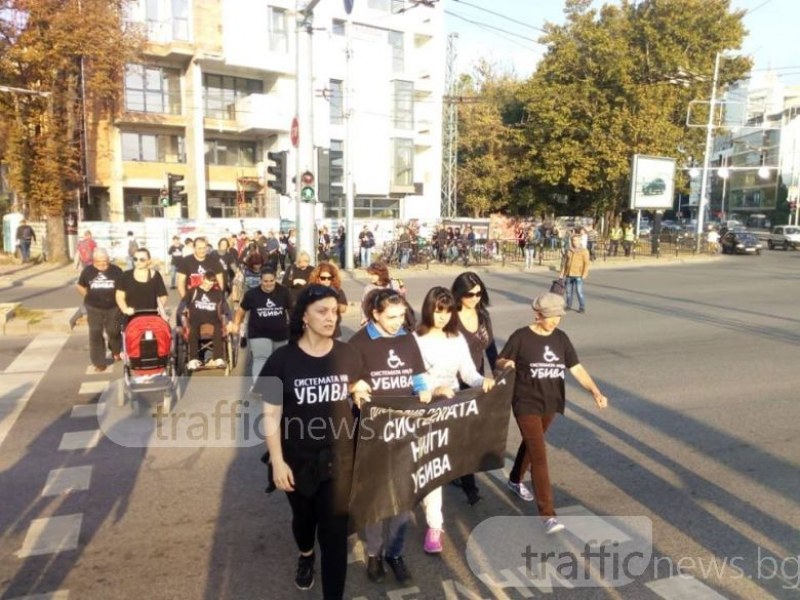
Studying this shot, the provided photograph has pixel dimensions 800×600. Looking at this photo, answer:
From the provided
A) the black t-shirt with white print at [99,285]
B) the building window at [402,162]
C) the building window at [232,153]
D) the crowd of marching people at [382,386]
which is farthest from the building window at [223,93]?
the crowd of marching people at [382,386]

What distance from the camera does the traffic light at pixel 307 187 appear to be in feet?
47.8

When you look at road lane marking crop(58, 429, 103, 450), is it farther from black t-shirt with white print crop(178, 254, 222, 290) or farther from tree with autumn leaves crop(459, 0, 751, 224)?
tree with autumn leaves crop(459, 0, 751, 224)

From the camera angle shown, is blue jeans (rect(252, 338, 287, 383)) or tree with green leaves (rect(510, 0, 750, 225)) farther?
tree with green leaves (rect(510, 0, 750, 225))

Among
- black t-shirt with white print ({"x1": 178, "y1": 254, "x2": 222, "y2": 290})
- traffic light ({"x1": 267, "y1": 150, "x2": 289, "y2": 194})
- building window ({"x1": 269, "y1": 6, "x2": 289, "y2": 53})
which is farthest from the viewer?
building window ({"x1": 269, "y1": 6, "x2": 289, "y2": 53})

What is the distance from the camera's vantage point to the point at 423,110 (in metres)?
42.9

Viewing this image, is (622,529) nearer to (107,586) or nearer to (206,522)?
(206,522)

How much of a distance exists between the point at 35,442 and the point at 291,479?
13.6 ft

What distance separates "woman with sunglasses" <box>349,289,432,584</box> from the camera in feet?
13.0

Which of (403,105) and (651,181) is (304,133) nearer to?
(651,181)

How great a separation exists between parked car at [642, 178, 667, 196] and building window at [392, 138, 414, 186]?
13828mm

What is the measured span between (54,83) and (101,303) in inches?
843

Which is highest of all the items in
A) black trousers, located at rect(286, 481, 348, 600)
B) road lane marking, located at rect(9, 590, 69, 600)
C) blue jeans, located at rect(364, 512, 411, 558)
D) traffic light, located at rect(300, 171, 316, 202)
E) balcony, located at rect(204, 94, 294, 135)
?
balcony, located at rect(204, 94, 294, 135)

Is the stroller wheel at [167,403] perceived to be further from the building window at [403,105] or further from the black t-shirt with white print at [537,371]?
the building window at [403,105]

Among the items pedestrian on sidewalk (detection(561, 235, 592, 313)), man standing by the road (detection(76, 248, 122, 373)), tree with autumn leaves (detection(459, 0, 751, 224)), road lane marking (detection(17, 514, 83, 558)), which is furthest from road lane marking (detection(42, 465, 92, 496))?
tree with autumn leaves (detection(459, 0, 751, 224))
